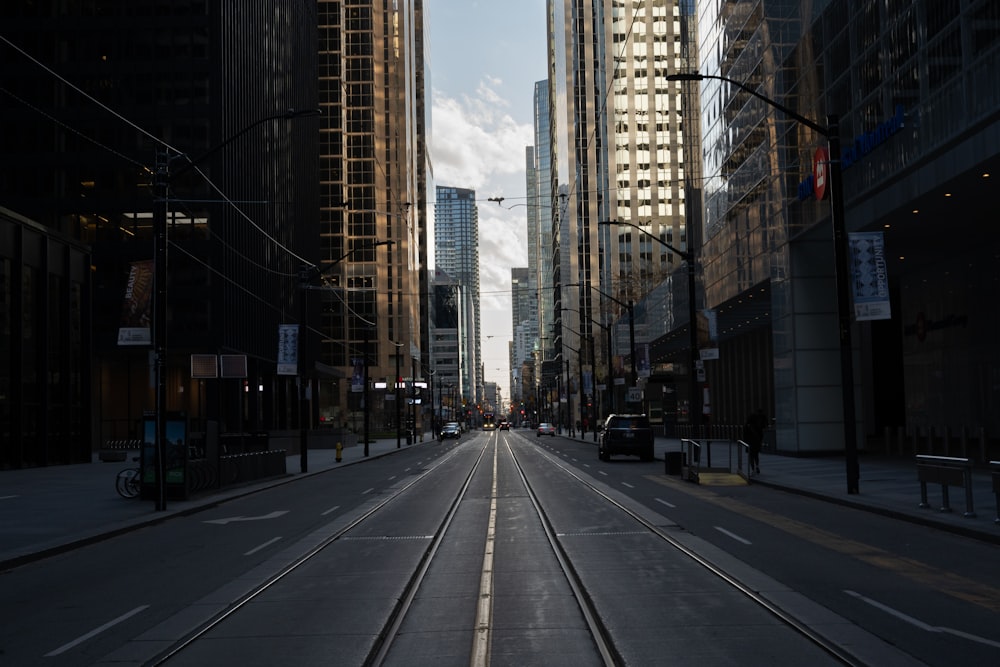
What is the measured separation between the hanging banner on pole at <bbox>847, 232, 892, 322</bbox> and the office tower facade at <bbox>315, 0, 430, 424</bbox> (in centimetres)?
9851

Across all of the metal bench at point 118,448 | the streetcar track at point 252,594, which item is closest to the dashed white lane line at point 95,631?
the streetcar track at point 252,594

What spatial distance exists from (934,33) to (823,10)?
1013 centimetres

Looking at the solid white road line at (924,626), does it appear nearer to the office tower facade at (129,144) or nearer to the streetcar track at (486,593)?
the streetcar track at (486,593)

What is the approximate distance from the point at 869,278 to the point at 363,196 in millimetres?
114567

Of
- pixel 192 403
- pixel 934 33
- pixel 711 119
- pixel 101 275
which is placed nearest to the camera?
pixel 934 33

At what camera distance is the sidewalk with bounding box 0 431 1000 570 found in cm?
1680

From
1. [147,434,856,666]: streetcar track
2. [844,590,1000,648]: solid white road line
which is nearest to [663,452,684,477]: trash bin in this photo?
[147,434,856,666]: streetcar track

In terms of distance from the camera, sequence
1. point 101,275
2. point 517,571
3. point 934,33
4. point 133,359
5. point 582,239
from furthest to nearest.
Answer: point 582,239 → point 133,359 → point 101,275 → point 934,33 → point 517,571

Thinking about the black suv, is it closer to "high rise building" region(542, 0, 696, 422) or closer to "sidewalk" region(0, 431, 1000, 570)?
"sidewalk" region(0, 431, 1000, 570)

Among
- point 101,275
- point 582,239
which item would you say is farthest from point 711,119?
point 582,239

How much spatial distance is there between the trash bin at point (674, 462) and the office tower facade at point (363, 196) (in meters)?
88.7

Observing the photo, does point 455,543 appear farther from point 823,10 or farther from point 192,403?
point 192,403

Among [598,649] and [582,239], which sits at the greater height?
[582,239]

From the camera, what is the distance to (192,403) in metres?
72.2
